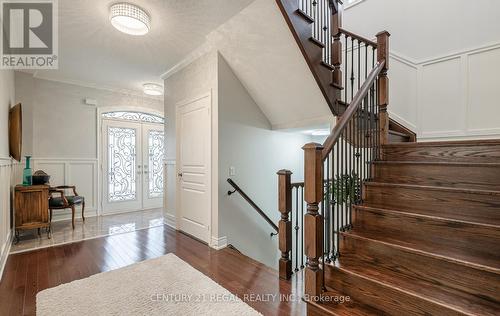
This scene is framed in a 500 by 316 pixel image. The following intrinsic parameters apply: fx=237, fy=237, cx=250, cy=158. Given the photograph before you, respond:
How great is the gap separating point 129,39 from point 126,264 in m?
2.77

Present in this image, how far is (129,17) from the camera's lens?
239 centimetres

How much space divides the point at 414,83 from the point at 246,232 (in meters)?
3.16

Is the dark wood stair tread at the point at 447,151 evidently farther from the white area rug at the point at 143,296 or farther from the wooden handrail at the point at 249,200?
the white area rug at the point at 143,296

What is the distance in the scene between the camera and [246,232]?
11.3 ft

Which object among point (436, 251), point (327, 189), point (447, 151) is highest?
point (447, 151)

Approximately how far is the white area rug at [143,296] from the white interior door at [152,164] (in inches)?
134

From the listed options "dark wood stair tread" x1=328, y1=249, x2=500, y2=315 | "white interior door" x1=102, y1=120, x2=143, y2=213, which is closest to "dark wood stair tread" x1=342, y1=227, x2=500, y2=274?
"dark wood stair tread" x1=328, y1=249, x2=500, y2=315

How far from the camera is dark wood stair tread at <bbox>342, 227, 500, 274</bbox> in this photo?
1374mm

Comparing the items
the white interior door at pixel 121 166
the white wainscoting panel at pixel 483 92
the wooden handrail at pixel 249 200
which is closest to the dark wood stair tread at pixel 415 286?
the wooden handrail at pixel 249 200

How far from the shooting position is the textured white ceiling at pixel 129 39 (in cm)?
245

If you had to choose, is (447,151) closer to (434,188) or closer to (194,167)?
(434,188)

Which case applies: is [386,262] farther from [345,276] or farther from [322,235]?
[322,235]

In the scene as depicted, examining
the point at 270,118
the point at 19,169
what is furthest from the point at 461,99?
the point at 19,169

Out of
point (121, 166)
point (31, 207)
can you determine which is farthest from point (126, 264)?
point (121, 166)
